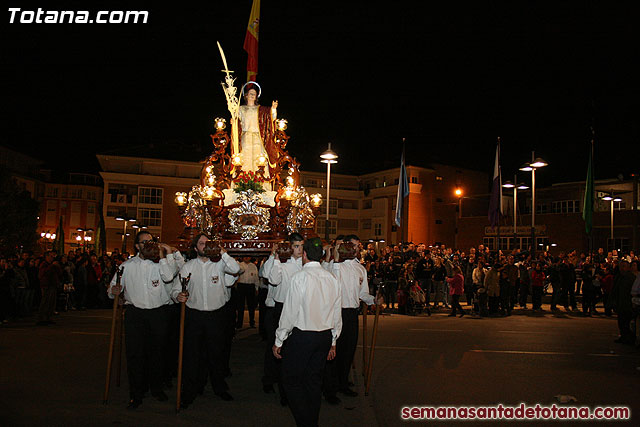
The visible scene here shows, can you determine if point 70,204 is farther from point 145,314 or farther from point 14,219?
point 145,314

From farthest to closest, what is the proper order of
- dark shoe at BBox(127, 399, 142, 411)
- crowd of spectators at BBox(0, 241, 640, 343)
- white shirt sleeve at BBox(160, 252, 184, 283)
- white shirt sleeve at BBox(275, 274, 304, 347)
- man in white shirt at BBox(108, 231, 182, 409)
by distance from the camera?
crowd of spectators at BBox(0, 241, 640, 343) < white shirt sleeve at BBox(160, 252, 184, 283) < man in white shirt at BBox(108, 231, 182, 409) < dark shoe at BBox(127, 399, 142, 411) < white shirt sleeve at BBox(275, 274, 304, 347)

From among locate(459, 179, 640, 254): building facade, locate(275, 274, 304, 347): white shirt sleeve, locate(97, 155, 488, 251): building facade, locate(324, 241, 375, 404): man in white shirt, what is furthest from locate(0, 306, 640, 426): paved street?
locate(97, 155, 488, 251): building facade

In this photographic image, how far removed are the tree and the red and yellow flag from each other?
3679cm

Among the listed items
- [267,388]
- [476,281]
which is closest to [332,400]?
[267,388]

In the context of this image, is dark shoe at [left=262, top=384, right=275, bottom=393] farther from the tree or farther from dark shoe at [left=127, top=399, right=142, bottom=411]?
the tree

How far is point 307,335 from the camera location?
5547 millimetres

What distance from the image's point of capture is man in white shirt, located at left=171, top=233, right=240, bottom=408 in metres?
7.62

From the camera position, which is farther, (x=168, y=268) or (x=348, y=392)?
(x=348, y=392)

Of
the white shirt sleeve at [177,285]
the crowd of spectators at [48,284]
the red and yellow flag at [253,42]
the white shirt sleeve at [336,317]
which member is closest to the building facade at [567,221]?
the crowd of spectators at [48,284]

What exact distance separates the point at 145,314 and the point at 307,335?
2.86 m

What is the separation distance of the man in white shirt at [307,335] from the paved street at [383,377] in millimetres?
1443

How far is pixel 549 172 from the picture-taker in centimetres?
5738

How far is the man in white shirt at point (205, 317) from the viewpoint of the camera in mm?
7625

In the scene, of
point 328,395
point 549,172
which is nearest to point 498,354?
point 328,395
